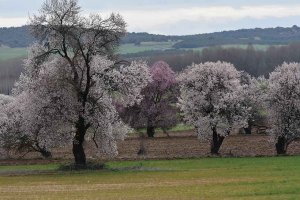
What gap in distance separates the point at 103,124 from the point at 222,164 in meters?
10.8

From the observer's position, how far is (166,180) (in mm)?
39875

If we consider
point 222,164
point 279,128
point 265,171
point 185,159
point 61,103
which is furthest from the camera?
point 279,128

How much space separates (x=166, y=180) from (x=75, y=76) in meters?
14.3

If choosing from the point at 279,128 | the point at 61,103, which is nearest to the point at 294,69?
the point at 279,128

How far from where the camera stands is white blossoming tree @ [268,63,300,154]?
207 feet

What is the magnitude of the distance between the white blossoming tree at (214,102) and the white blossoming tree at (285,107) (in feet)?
9.96

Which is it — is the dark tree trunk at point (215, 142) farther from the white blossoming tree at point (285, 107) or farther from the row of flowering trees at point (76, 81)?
the row of flowering trees at point (76, 81)

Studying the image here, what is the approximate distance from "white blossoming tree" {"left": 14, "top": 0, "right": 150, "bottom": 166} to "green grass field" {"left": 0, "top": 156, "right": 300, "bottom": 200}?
12.5 ft

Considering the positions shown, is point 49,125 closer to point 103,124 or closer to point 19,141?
point 103,124

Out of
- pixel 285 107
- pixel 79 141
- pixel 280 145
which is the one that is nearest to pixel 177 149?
pixel 280 145

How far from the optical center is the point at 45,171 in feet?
163

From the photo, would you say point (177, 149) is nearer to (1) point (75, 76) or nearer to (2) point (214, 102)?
(2) point (214, 102)

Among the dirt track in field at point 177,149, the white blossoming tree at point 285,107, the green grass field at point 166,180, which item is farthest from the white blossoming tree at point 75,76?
the white blossoming tree at point 285,107

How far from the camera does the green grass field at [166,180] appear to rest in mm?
31047
